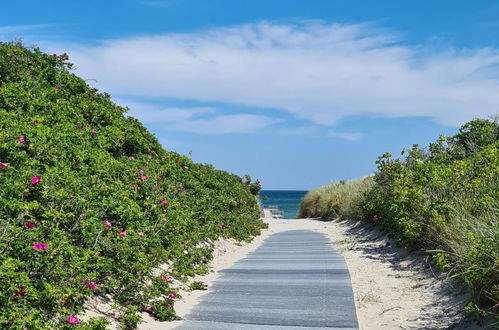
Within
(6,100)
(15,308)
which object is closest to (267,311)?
(15,308)

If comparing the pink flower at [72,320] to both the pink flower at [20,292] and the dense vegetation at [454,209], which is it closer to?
the pink flower at [20,292]

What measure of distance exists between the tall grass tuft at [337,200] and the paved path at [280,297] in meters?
7.78

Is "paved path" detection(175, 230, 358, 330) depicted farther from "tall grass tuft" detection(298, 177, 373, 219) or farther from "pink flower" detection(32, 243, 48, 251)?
"tall grass tuft" detection(298, 177, 373, 219)

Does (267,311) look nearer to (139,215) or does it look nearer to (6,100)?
(139,215)

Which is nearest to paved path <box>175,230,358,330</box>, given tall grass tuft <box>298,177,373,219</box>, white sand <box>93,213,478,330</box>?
white sand <box>93,213,478,330</box>

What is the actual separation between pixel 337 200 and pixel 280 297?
1560 centimetres

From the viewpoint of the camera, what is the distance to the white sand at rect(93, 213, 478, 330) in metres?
5.39

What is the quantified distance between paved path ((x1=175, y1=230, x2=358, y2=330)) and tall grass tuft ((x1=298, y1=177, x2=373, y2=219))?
25.5 feet

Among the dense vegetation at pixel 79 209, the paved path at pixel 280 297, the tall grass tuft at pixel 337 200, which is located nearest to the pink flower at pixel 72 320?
the dense vegetation at pixel 79 209

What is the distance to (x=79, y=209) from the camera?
5973 mm

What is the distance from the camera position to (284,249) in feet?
37.0

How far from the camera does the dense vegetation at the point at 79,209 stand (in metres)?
4.59

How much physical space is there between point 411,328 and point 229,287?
2.96 metres

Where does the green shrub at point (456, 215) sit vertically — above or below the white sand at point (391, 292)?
above
